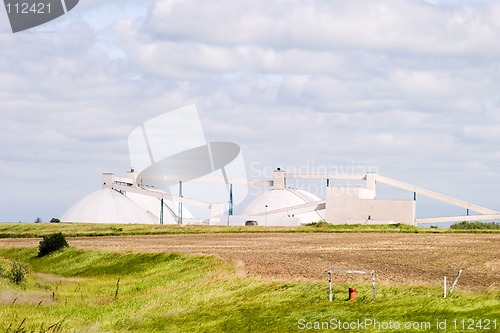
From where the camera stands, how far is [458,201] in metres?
140

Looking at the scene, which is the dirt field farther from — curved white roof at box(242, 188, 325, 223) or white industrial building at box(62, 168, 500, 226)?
curved white roof at box(242, 188, 325, 223)

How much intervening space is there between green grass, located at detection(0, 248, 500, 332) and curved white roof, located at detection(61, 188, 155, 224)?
8974 cm

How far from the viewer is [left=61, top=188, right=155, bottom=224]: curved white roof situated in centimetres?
13862

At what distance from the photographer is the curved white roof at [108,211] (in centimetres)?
13862

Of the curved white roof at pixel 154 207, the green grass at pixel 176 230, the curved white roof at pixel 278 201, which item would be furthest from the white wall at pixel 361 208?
the curved white roof at pixel 154 207

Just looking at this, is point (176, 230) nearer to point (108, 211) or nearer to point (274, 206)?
point (108, 211)

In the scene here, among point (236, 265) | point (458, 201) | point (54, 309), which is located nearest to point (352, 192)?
point (458, 201)

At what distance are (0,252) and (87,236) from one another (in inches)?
856

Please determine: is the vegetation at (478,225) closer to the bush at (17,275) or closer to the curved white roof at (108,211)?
the curved white roof at (108,211)

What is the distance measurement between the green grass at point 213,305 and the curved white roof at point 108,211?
3533 inches

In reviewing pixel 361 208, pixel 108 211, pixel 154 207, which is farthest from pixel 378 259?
pixel 154 207

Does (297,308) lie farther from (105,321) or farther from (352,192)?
(352,192)

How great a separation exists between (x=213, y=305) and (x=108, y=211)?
348 feet

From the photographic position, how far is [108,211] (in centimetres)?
13925
